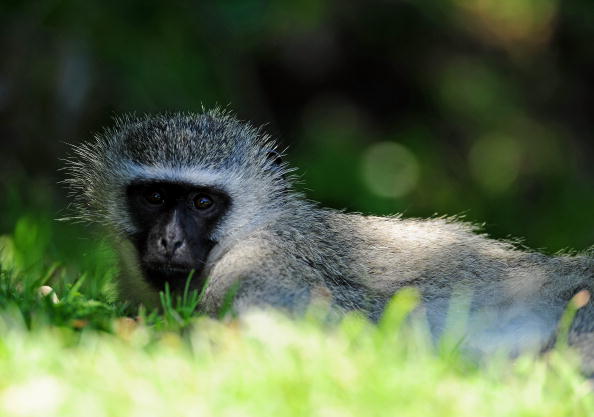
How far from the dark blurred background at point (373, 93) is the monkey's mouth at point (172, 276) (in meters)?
3.49

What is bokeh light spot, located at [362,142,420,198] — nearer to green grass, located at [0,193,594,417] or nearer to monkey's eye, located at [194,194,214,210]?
monkey's eye, located at [194,194,214,210]

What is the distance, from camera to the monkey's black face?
4.89 meters

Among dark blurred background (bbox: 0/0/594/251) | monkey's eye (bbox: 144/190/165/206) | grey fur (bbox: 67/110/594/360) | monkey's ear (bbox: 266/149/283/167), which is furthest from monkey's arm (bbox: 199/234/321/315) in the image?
dark blurred background (bbox: 0/0/594/251)

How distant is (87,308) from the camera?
13.9 ft

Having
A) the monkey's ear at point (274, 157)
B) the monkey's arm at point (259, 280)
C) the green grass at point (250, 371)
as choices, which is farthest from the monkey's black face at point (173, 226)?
the green grass at point (250, 371)

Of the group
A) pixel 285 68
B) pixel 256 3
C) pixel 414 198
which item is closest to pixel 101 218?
pixel 256 3

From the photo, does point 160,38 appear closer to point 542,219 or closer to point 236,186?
point 236,186

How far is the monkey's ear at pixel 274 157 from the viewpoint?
5688 mm

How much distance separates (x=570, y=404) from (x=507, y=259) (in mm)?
1797

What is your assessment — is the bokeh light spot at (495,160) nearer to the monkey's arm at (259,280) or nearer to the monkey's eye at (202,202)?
the monkey's eye at (202,202)

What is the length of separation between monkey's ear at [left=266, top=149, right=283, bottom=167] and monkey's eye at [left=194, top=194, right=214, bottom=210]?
1.90 ft

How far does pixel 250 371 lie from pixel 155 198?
2039 millimetres

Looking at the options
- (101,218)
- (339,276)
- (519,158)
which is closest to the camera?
(339,276)

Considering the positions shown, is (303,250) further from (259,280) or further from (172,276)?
(172,276)
